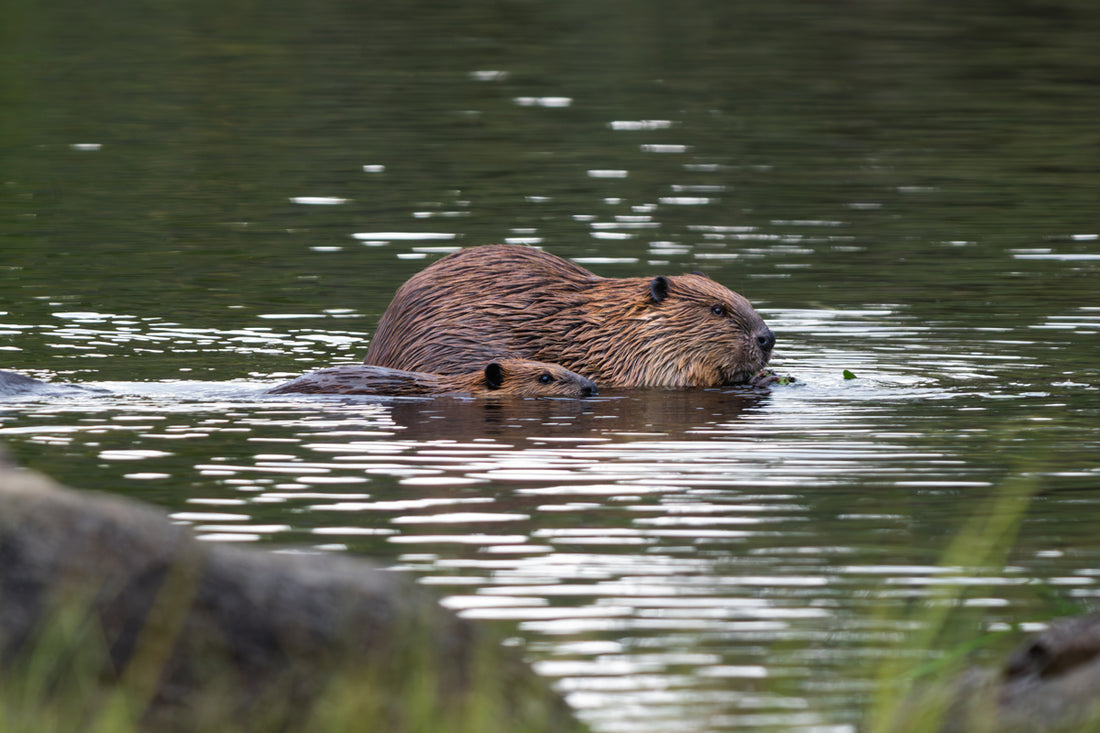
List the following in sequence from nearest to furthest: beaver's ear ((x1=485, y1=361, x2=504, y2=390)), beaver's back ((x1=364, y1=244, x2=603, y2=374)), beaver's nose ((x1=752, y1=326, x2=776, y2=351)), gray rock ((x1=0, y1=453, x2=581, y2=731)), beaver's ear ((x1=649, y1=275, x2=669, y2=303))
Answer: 1. gray rock ((x1=0, y1=453, x2=581, y2=731))
2. beaver's ear ((x1=485, y1=361, x2=504, y2=390))
3. beaver's nose ((x1=752, y1=326, x2=776, y2=351))
4. beaver's back ((x1=364, y1=244, x2=603, y2=374))
5. beaver's ear ((x1=649, y1=275, x2=669, y2=303))

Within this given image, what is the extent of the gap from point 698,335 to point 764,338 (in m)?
0.44

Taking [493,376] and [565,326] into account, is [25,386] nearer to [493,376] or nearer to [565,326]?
[493,376]

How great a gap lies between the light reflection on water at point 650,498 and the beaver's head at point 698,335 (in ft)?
0.83

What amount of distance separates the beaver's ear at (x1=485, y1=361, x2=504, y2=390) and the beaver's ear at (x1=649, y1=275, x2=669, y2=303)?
4.15 ft

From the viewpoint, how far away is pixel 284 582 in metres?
4.68

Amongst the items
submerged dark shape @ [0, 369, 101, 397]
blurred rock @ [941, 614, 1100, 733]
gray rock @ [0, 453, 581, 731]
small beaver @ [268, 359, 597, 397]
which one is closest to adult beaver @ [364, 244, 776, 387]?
small beaver @ [268, 359, 597, 397]

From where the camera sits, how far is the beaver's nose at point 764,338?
36.5 feet

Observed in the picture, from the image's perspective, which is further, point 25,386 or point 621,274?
point 621,274

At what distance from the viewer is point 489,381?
10.7 meters

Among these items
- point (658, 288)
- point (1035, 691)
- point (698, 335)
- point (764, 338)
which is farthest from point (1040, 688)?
point (658, 288)

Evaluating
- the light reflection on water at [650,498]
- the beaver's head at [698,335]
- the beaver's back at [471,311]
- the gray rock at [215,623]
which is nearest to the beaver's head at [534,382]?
the light reflection on water at [650,498]

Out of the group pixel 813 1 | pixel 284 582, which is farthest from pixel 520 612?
pixel 813 1

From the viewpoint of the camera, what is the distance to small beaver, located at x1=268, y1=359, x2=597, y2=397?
10.5 metres

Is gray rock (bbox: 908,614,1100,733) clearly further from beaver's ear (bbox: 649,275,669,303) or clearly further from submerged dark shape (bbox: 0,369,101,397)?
beaver's ear (bbox: 649,275,669,303)
